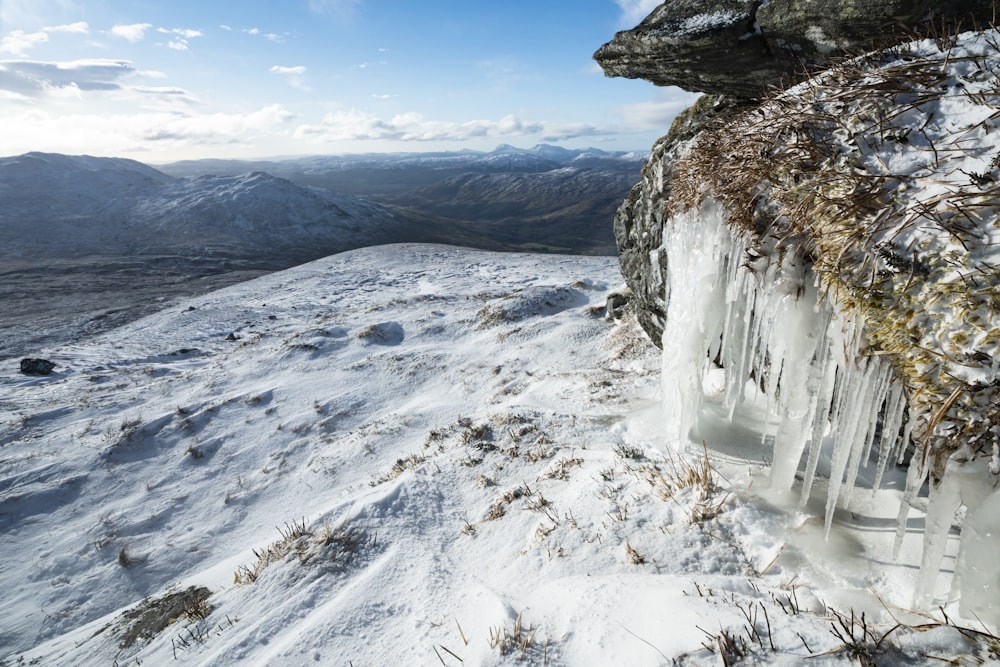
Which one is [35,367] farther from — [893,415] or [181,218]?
[181,218]

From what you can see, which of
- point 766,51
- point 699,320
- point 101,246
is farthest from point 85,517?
point 101,246

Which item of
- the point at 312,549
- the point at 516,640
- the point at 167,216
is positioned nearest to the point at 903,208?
the point at 516,640

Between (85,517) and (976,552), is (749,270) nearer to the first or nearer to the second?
(976,552)

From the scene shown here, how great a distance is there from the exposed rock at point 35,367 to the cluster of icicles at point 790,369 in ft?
65.7

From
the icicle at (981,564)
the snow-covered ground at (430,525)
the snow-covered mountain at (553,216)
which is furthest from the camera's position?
the snow-covered mountain at (553,216)

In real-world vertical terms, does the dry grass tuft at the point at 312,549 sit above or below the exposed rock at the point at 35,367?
above

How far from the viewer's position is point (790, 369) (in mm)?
4000

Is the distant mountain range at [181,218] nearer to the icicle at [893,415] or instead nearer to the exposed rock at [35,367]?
the exposed rock at [35,367]

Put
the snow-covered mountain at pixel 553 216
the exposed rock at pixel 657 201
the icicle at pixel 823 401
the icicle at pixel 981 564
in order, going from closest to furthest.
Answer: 1. the icicle at pixel 981 564
2. the icicle at pixel 823 401
3. the exposed rock at pixel 657 201
4. the snow-covered mountain at pixel 553 216

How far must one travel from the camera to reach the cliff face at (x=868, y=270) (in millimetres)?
2525

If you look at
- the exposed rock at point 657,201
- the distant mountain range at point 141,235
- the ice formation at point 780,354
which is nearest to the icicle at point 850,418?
the ice formation at point 780,354

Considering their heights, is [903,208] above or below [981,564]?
above

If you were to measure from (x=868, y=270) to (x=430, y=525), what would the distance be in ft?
15.3

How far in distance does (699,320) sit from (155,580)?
8089 millimetres
